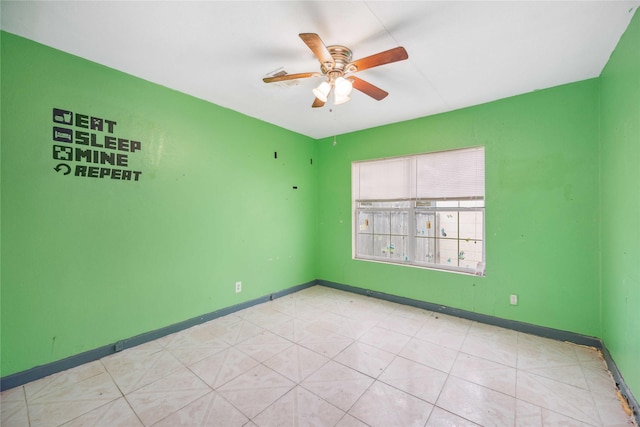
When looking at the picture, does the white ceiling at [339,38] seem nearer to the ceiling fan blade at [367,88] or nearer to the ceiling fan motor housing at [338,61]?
the ceiling fan motor housing at [338,61]

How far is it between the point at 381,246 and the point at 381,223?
0.37 m

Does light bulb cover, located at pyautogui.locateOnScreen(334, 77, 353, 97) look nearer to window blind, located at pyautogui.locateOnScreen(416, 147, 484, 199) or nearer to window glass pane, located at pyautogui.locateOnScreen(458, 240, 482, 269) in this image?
window blind, located at pyautogui.locateOnScreen(416, 147, 484, 199)

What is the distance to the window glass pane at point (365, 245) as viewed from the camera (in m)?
4.35

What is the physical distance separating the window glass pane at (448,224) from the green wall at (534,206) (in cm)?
44

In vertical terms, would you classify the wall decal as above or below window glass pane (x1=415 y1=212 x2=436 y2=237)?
above

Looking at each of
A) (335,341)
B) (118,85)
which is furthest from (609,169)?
(118,85)

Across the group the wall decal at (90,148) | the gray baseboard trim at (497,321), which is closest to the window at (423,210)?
the gray baseboard trim at (497,321)

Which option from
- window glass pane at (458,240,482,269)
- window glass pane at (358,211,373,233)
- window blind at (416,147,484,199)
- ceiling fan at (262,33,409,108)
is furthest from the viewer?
window glass pane at (358,211,373,233)

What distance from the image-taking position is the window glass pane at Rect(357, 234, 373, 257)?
14.3 ft

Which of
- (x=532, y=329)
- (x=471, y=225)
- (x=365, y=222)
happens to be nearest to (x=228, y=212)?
(x=365, y=222)

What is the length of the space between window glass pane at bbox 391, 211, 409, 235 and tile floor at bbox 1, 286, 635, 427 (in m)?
1.44

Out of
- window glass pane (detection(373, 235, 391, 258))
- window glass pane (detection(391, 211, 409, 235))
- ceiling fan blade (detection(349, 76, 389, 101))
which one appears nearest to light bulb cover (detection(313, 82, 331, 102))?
ceiling fan blade (detection(349, 76, 389, 101))

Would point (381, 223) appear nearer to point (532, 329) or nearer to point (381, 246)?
point (381, 246)

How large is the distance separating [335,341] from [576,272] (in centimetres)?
259
